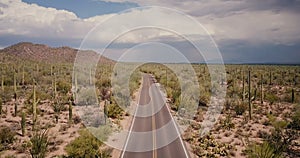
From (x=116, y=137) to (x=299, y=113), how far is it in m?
15.7

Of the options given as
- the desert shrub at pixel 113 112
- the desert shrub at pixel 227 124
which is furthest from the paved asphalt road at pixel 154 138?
the desert shrub at pixel 227 124

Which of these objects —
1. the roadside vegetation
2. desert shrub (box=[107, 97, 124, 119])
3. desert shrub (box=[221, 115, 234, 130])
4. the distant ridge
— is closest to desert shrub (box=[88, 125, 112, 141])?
the roadside vegetation

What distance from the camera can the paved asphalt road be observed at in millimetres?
18844

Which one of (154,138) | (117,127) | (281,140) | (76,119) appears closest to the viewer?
(281,140)

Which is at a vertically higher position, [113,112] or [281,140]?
[113,112]

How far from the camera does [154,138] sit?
2223 centimetres

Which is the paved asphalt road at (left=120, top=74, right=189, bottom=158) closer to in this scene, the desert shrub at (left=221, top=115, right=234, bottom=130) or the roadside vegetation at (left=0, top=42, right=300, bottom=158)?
the roadside vegetation at (left=0, top=42, right=300, bottom=158)

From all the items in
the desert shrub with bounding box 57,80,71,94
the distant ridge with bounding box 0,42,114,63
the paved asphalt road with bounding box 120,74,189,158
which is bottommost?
the paved asphalt road with bounding box 120,74,189,158

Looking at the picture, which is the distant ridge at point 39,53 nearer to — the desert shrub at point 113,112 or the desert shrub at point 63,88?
the desert shrub at point 63,88

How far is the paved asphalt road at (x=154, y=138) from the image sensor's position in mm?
18844

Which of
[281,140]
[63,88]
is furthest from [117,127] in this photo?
[63,88]

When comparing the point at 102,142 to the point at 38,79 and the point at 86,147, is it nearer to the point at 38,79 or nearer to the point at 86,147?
the point at 86,147

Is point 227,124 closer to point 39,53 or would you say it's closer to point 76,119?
point 76,119

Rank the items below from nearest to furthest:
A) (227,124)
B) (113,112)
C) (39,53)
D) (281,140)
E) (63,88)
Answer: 1. (281,140)
2. (227,124)
3. (113,112)
4. (63,88)
5. (39,53)
